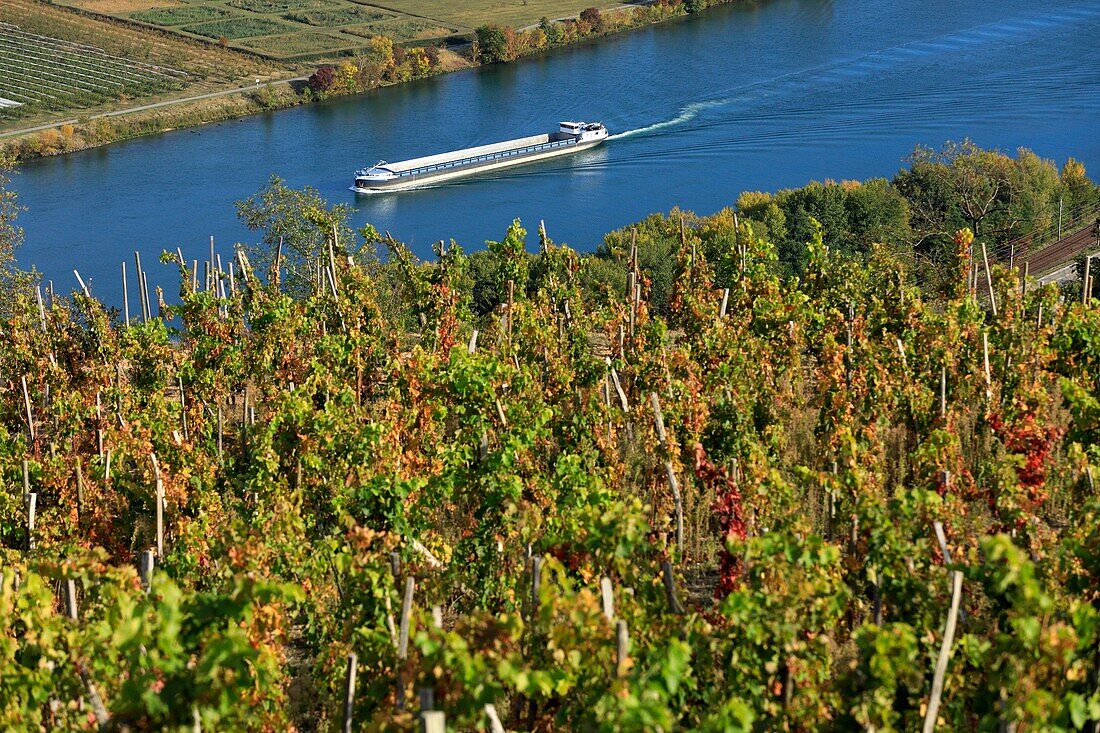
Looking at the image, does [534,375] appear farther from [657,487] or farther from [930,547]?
[930,547]

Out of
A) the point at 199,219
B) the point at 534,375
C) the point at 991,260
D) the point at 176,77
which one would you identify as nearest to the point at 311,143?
the point at 199,219

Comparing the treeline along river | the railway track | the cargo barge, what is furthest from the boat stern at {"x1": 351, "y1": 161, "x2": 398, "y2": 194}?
the railway track

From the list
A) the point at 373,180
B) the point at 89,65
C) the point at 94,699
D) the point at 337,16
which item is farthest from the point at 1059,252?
the point at 337,16

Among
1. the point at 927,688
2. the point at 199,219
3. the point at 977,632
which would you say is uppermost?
the point at 927,688

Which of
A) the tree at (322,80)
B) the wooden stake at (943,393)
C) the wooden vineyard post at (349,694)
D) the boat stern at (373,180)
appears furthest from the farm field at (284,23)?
the wooden vineyard post at (349,694)

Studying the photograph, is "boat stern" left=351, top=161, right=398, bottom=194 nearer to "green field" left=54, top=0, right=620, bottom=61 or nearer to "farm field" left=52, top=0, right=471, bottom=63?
"farm field" left=52, top=0, right=471, bottom=63

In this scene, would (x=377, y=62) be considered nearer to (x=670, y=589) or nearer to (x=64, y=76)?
(x=64, y=76)
